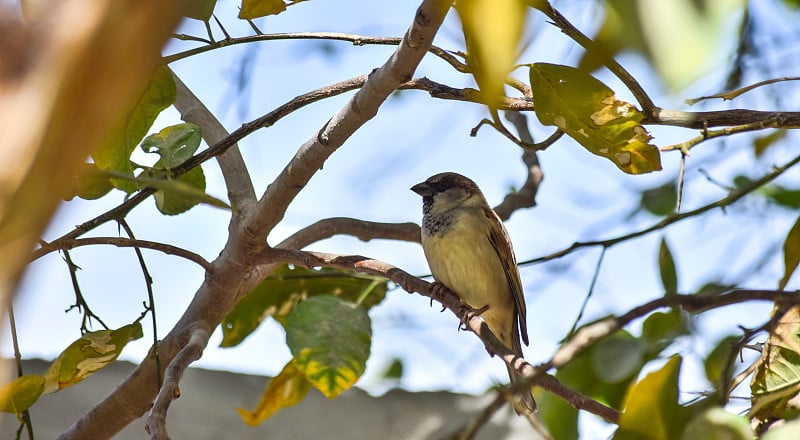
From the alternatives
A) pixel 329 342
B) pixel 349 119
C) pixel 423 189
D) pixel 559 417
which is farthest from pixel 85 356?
pixel 423 189

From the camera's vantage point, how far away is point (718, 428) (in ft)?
1.84

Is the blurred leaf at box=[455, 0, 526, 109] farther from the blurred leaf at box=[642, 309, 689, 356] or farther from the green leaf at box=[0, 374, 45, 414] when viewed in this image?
the green leaf at box=[0, 374, 45, 414]

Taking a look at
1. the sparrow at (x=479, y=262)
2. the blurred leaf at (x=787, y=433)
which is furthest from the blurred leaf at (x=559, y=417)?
the sparrow at (x=479, y=262)

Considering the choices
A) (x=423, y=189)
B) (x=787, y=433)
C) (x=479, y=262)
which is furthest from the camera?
(x=423, y=189)

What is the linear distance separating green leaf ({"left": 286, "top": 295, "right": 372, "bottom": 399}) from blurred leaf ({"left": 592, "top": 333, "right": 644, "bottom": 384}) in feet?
2.76

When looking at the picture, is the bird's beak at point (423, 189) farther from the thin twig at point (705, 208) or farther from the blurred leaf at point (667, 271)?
the blurred leaf at point (667, 271)

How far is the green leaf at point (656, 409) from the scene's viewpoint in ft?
2.04

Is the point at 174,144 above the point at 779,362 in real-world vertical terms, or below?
above

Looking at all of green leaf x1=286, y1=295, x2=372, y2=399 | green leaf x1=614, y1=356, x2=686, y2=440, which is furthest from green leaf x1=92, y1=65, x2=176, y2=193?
green leaf x1=614, y1=356, x2=686, y2=440

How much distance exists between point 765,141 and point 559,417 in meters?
0.86

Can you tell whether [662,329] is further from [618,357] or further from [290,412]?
[290,412]

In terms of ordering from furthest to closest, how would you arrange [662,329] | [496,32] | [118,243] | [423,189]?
[423,189] → [118,243] → [662,329] → [496,32]

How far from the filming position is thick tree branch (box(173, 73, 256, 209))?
5.22 feet

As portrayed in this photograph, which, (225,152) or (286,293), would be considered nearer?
(225,152)
